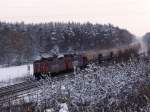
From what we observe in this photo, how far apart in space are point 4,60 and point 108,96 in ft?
232

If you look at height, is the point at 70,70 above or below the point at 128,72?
below

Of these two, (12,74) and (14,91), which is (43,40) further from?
(14,91)

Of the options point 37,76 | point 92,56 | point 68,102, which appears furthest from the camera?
point 92,56

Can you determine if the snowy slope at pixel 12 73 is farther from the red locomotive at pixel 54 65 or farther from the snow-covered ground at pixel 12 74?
the red locomotive at pixel 54 65

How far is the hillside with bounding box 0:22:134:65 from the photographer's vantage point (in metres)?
94.9

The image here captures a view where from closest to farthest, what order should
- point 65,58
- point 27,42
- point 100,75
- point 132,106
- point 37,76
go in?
point 132,106
point 100,75
point 37,76
point 65,58
point 27,42

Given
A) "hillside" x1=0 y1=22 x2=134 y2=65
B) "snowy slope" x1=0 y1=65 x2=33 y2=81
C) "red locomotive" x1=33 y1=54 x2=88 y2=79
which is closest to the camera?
"red locomotive" x1=33 y1=54 x2=88 y2=79

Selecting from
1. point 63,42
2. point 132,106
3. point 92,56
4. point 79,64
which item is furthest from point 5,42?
point 132,106

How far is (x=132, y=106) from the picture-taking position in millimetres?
14695

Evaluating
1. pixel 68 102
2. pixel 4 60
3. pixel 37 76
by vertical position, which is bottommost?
pixel 4 60

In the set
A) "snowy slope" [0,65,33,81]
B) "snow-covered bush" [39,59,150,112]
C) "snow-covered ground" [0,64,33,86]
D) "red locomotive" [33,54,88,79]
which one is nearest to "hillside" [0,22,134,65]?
"snowy slope" [0,65,33,81]

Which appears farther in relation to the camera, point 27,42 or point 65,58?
point 27,42

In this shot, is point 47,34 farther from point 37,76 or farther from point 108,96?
point 108,96

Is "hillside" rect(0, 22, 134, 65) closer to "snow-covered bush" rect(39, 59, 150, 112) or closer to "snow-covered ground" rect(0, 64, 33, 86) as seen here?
"snow-covered ground" rect(0, 64, 33, 86)
